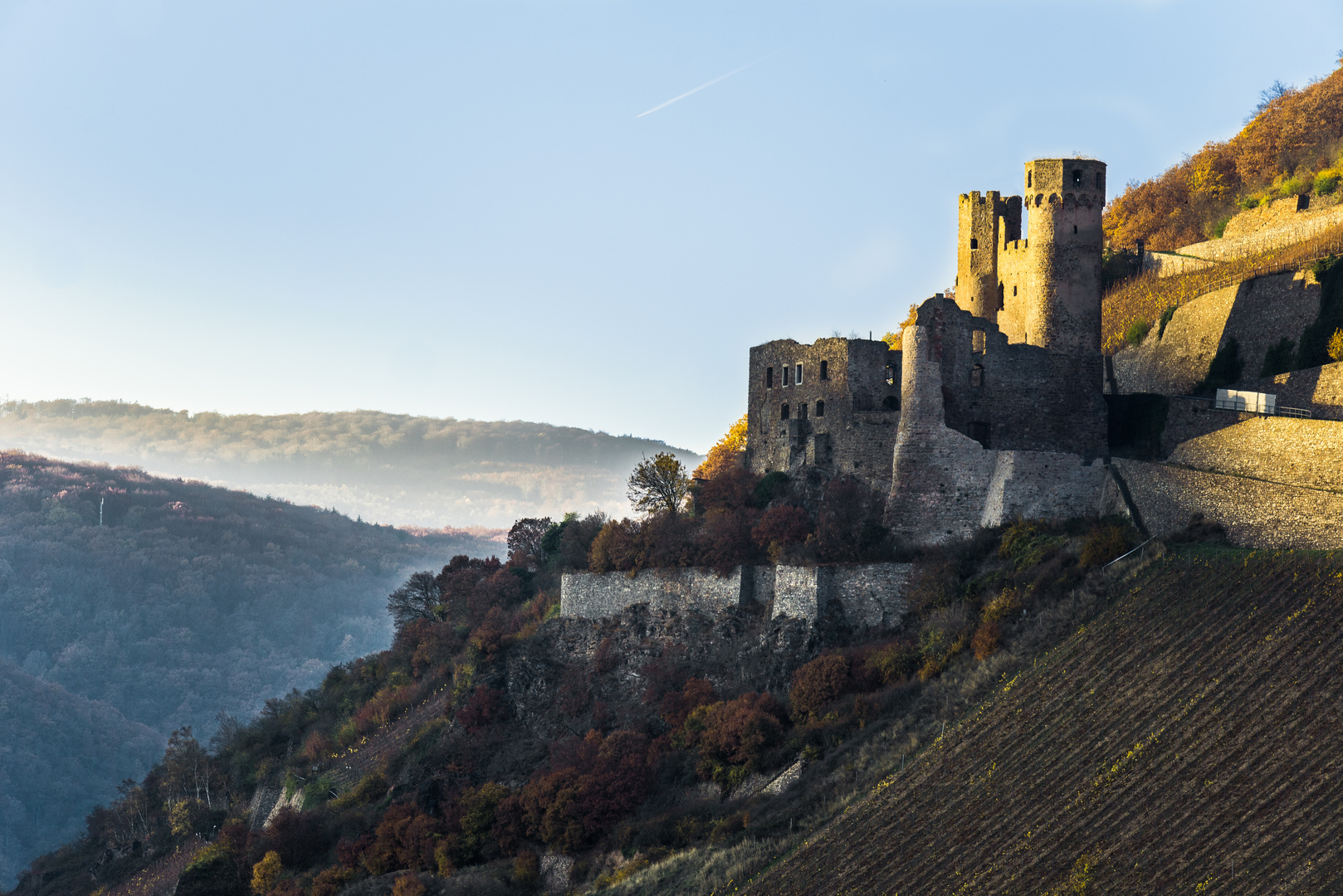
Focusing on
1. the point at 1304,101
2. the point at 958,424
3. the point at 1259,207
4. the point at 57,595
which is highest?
the point at 1304,101

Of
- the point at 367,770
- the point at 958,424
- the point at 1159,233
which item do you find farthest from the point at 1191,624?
the point at 1159,233

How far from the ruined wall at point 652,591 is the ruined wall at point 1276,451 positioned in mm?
14881

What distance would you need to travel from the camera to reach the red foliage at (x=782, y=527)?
4716 cm

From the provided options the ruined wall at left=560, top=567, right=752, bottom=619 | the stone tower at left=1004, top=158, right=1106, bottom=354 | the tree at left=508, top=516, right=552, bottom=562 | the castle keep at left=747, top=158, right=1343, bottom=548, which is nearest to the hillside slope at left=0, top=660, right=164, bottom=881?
the tree at left=508, top=516, right=552, bottom=562

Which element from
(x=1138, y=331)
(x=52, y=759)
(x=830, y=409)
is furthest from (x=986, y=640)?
(x=52, y=759)

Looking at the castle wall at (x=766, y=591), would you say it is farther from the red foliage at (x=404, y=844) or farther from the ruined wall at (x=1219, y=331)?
the ruined wall at (x=1219, y=331)

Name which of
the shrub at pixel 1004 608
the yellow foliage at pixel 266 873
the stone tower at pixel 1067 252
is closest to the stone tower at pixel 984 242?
the stone tower at pixel 1067 252

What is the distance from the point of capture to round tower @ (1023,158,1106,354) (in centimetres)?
5138

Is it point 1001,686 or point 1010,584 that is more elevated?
point 1010,584

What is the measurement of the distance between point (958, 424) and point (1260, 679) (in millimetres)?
17018

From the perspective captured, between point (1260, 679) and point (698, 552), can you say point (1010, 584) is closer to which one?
point (1260, 679)

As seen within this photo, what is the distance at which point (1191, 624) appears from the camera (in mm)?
35844

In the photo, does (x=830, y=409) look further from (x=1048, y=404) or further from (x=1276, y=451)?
(x=1276, y=451)

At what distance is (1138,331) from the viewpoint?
59250 mm
